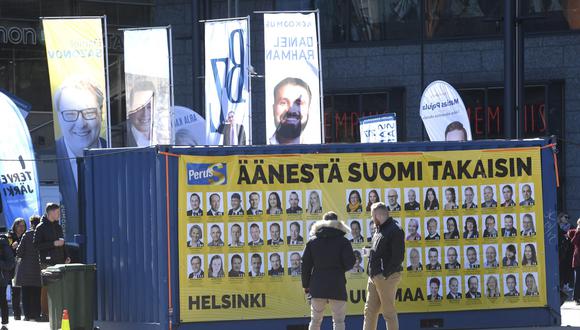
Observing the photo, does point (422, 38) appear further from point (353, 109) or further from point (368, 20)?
point (353, 109)

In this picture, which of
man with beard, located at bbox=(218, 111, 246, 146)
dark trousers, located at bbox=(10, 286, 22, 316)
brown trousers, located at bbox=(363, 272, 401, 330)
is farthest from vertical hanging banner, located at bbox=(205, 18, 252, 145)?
brown trousers, located at bbox=(363, 272, 401, 330)

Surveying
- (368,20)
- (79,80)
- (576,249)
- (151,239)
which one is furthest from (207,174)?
(368,20)

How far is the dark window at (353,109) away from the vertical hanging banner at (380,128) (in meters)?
7.28

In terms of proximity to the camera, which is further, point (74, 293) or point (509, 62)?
point (509, 62)

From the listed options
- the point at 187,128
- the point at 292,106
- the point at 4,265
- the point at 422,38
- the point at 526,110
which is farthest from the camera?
the point at 422,38

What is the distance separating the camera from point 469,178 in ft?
53.6

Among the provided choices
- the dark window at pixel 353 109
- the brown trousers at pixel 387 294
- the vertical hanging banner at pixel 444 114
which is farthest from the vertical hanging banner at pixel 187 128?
the brown trousers at pixel 387 294

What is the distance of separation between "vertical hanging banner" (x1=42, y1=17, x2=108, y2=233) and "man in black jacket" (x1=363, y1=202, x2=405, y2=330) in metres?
9.46

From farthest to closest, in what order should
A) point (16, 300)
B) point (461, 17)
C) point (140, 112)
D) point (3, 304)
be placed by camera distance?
1. point (461, 17)
2. point (140, 112)
3. point (16, 300)
4. point (3, 304)

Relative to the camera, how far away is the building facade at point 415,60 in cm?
3103

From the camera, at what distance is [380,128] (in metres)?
24.9

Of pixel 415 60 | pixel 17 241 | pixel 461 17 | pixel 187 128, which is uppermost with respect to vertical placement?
pixel 461 17

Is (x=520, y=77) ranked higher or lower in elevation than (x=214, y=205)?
higher

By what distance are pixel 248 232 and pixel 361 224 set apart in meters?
1.48
